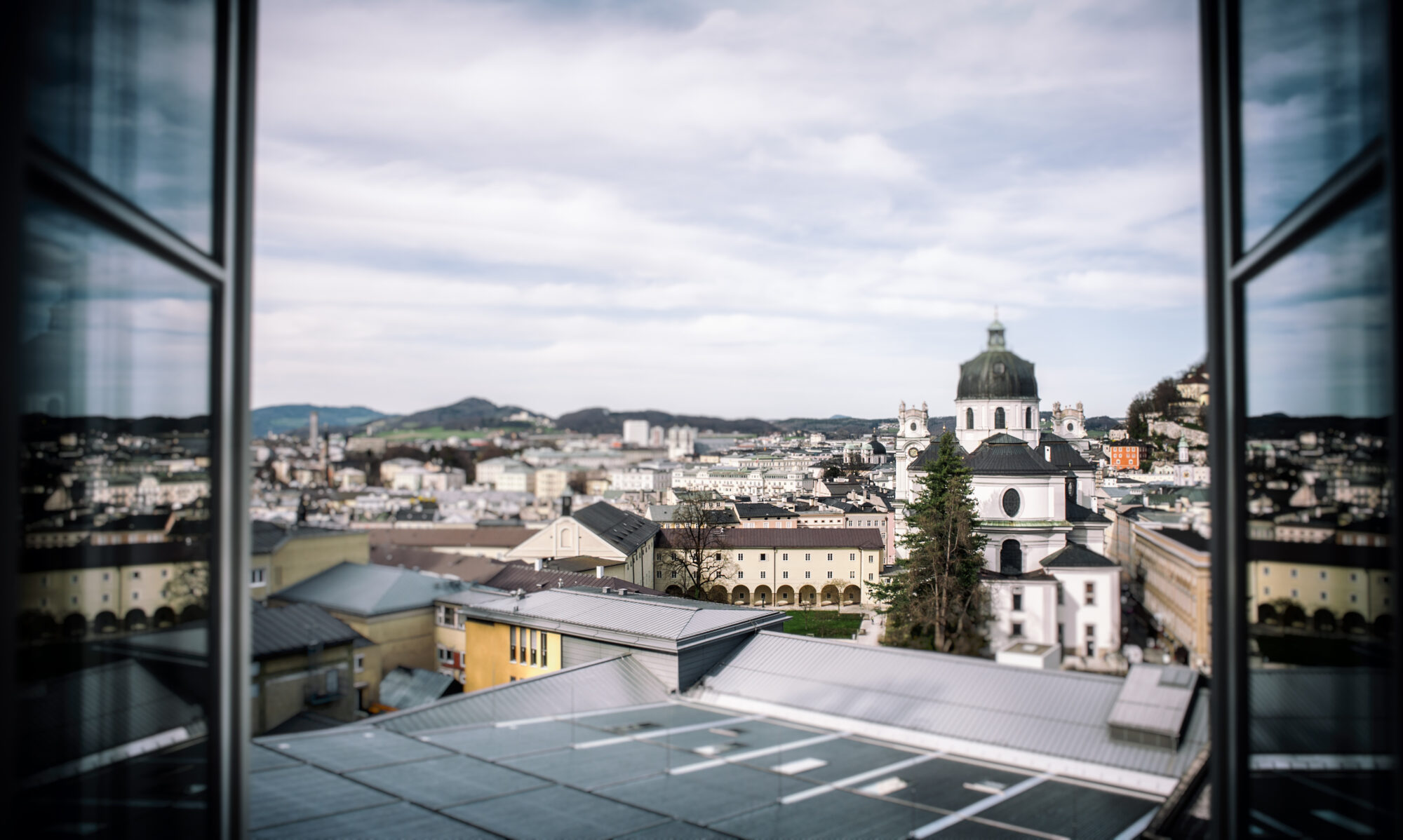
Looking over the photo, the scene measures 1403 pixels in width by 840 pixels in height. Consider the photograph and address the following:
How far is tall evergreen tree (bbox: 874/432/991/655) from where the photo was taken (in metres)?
5.12

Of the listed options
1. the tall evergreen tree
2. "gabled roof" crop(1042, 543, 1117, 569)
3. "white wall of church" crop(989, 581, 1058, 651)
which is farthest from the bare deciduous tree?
"gabled roof" crop(1042, 543, 1117, 569)

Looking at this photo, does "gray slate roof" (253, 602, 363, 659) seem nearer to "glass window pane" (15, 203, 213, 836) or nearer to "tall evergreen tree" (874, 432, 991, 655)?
"tall evergreen tree" (874, 432, 991, 655)

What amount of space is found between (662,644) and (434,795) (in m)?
1.90

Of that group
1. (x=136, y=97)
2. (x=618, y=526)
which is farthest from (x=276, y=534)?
(x=136, y=97)

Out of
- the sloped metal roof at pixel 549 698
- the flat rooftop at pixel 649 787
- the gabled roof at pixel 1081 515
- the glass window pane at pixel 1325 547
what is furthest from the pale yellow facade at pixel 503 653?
the glass window pane at pixel 1325 547

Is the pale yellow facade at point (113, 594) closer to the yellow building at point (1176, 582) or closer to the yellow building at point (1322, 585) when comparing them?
the yellow building at point (1322, 585)

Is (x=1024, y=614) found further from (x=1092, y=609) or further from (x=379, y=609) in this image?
(x=379, y=609)

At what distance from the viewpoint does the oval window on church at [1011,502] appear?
5184 millimetres

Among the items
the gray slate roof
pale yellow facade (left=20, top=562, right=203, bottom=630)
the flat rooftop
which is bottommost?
the flat rooftop

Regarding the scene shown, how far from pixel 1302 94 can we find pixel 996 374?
168 inches

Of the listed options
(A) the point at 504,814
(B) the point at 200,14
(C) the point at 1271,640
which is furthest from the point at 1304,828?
(A) the point at 504,814

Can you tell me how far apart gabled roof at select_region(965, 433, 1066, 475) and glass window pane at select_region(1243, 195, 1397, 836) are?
13.3 ft

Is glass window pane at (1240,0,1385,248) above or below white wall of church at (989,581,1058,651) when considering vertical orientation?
A: above

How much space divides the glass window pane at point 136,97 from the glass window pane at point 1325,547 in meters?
1.32
